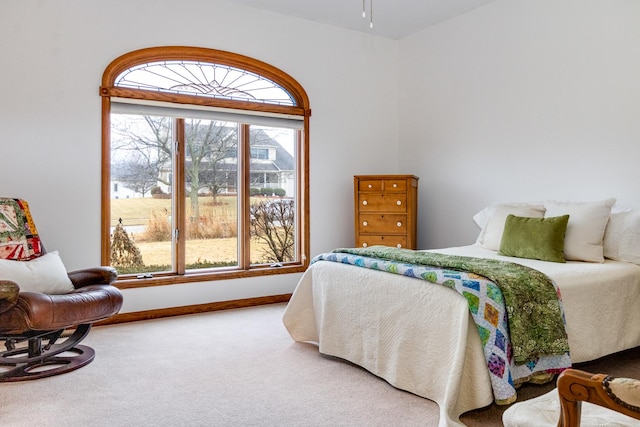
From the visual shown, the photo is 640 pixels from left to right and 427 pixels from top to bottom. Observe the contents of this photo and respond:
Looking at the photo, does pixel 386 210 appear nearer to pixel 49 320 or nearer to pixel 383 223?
pixel 383 223

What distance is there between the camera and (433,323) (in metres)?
A: 2.42

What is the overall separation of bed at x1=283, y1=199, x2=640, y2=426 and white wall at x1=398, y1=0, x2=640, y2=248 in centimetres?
59

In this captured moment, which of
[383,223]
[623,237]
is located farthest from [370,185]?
[623,237]

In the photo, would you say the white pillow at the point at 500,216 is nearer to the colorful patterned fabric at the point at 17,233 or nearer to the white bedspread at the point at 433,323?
the white bedspread at the point at 433,323

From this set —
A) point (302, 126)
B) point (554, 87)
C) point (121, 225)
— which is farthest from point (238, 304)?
point (554, 87)

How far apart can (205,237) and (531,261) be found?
289 centimetres

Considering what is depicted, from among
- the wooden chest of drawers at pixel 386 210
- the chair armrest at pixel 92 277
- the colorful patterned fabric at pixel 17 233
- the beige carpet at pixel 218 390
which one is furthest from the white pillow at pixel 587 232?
the colorful patterned fabric at pixel 17 233

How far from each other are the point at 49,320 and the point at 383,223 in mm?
3054

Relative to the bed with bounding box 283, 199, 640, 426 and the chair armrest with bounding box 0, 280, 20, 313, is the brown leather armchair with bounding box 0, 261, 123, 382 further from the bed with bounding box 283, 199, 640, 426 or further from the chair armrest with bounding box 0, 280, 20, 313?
the bed with bounding box 283, 199, 640, 426

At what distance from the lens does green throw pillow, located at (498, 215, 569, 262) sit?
3195 millimetres

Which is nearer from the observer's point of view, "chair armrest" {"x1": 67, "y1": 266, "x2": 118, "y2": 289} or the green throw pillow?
the green throw pillow

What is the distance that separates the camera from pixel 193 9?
437cm

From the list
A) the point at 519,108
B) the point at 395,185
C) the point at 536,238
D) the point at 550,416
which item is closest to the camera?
the point at 550,416

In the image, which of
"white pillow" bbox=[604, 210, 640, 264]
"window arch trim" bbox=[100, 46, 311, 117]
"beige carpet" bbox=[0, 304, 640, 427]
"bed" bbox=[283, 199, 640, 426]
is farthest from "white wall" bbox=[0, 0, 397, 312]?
"white pillow" bbox=[604, 210, 640, 264]
